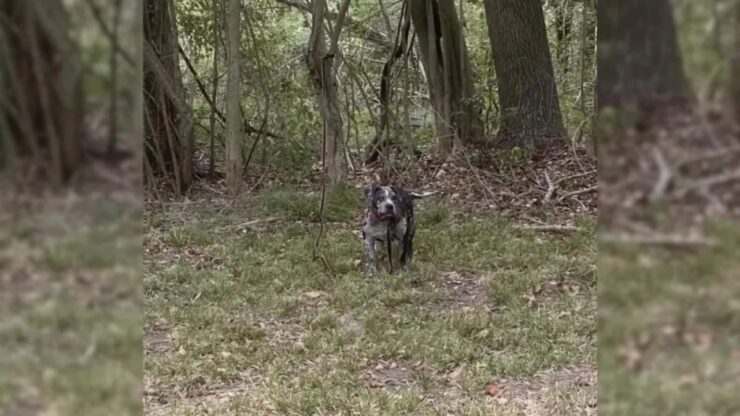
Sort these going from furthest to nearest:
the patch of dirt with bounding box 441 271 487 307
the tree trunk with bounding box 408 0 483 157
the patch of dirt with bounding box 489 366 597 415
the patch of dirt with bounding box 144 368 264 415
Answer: the tree trunk with bounding box 408 0 483 157 → the patch of dirt with bounding box 441 271 487 307 → the patch of dirt with bounding box 144 368 264 415 → the patch of dirt with bounding box 489 366 597 415

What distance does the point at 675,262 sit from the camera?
42.1 inches

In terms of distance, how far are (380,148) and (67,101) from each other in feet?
22.6

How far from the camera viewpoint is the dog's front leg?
4.88 m

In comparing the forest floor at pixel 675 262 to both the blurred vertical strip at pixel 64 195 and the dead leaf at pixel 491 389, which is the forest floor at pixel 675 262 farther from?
the dead leaf at pixel 491 389

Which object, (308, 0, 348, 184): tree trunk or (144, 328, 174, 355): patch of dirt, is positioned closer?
(144, 328, 174, 355): patch of dirt

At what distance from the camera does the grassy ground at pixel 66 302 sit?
3.45 ft

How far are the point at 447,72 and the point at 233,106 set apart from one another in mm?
2544

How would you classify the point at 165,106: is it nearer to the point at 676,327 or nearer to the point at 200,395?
the point at 200,395

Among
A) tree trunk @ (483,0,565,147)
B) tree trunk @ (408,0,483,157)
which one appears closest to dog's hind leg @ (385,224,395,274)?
tree trunk @ (483,0,565,147)

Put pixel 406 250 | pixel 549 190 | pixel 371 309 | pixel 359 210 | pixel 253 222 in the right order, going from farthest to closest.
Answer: pixel 549 190 → pixel 359 210 → pixel 253 222 → pixel 406 250 → pixel 371 309

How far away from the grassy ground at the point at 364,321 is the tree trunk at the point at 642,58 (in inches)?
77.8

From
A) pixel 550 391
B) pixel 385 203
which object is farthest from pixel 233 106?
pixel 550 391

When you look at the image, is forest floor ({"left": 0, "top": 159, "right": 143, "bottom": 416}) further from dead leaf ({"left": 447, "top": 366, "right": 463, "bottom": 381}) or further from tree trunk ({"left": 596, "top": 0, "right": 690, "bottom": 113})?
dead leaf ({"left": 447, "top": 366, "right": 463, "bottom": 381})

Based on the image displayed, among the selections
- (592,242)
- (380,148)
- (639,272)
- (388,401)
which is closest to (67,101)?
(639,272)
